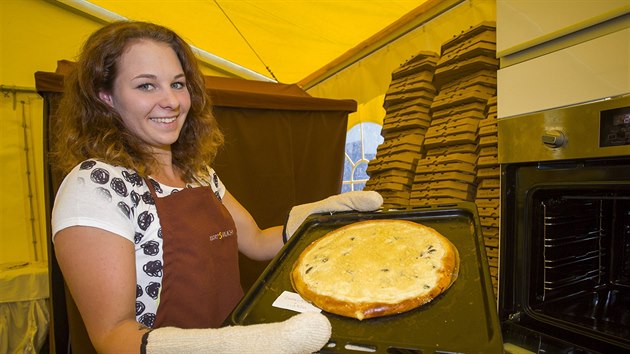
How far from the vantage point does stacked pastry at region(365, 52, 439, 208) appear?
2459mm

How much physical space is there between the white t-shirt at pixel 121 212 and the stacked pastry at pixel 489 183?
144cm

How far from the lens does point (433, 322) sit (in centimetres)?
72

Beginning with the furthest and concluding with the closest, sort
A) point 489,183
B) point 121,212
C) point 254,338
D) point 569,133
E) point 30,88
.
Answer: point 30,88
point 489,183
point 569,133
point 121,212
point 254,338

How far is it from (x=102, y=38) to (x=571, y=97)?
1.37m

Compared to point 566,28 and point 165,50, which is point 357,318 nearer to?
point 165,50

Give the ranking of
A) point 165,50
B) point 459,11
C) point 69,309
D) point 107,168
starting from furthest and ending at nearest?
point 459,11, point 69,309, point 165,50, point 107,168

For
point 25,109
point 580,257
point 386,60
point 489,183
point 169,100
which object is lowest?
point 580,257

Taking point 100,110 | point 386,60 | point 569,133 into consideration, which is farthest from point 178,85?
point 386,60

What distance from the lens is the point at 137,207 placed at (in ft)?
→ 3.21

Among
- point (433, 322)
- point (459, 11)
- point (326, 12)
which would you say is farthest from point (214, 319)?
point (326, 12)

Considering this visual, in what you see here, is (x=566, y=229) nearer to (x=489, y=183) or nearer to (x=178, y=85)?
(x=489, y=183)

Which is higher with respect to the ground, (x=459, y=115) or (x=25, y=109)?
(x=25, y=109)

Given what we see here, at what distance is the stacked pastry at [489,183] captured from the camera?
1772mm

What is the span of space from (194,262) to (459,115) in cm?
167
